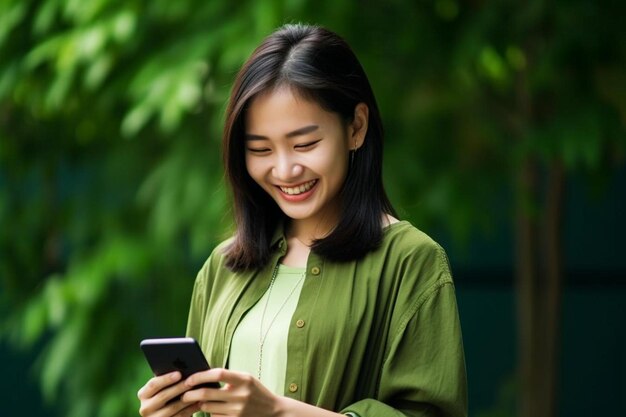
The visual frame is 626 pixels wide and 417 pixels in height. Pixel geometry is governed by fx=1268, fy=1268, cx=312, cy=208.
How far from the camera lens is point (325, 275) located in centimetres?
244

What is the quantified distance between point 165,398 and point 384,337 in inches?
16.7

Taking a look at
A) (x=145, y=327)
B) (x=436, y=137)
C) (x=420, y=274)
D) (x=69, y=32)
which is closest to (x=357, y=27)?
(x=436, y=137)

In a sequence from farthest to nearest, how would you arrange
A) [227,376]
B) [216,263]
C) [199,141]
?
[199,141], [216,263], [227,376]

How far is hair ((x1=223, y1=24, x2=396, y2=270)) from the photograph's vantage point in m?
2.41

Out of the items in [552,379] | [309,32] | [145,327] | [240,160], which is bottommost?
[552,379]

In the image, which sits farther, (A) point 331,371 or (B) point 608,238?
(B) point 608,238

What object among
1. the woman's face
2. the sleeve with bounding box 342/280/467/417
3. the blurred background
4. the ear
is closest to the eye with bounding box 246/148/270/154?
the woman's face

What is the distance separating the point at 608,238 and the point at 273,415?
497 cm

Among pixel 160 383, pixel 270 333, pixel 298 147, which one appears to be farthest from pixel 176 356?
pixel 298 147

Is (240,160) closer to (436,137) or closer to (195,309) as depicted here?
(195,309)

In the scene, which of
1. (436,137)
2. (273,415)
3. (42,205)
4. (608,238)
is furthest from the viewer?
(608,238)

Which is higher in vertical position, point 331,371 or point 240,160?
point 240,160

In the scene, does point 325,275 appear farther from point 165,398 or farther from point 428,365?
point 165,398

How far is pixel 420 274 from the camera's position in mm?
2381
